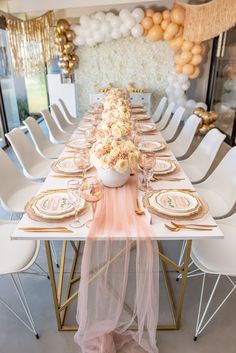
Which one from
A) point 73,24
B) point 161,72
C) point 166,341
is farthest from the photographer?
point 161,72

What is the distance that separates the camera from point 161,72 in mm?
6434

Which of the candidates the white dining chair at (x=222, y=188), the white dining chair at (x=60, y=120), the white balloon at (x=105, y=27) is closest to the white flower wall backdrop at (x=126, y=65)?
the white balloon at (x=105, y=27)

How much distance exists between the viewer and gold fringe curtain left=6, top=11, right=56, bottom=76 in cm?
543

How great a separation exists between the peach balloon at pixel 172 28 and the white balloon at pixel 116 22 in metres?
0.99

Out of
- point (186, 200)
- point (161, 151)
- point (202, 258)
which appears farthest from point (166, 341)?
point (161, 151)

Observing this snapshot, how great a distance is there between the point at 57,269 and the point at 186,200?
4.03 feet

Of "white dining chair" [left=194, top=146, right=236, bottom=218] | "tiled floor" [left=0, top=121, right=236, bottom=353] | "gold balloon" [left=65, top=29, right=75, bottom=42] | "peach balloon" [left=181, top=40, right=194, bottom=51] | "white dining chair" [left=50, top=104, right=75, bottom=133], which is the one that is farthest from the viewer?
"gold balloon" [left=65, top=29, right=75, bottom=42]

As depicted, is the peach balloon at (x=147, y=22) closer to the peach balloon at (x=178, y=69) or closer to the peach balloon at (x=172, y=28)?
the peach balloon at (x=172, y=28)

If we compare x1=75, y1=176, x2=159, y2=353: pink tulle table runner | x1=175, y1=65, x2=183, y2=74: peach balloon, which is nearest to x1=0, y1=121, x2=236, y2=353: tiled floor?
x1=75, y1=176, x2=159, y2=353: pink tulle table runner

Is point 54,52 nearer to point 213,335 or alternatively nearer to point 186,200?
point 186,200

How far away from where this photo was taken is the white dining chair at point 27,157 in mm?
2582

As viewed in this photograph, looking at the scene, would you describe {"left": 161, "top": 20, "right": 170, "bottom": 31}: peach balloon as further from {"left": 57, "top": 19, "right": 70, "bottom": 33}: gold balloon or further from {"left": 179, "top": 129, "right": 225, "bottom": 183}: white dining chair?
{"left": 179, "top": 129, "right": 225, "bottom": 183}: white dining chair

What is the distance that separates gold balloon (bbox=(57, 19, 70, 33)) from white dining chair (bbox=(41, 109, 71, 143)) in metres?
2.84

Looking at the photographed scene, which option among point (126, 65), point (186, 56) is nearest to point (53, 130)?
point (186, 56)
